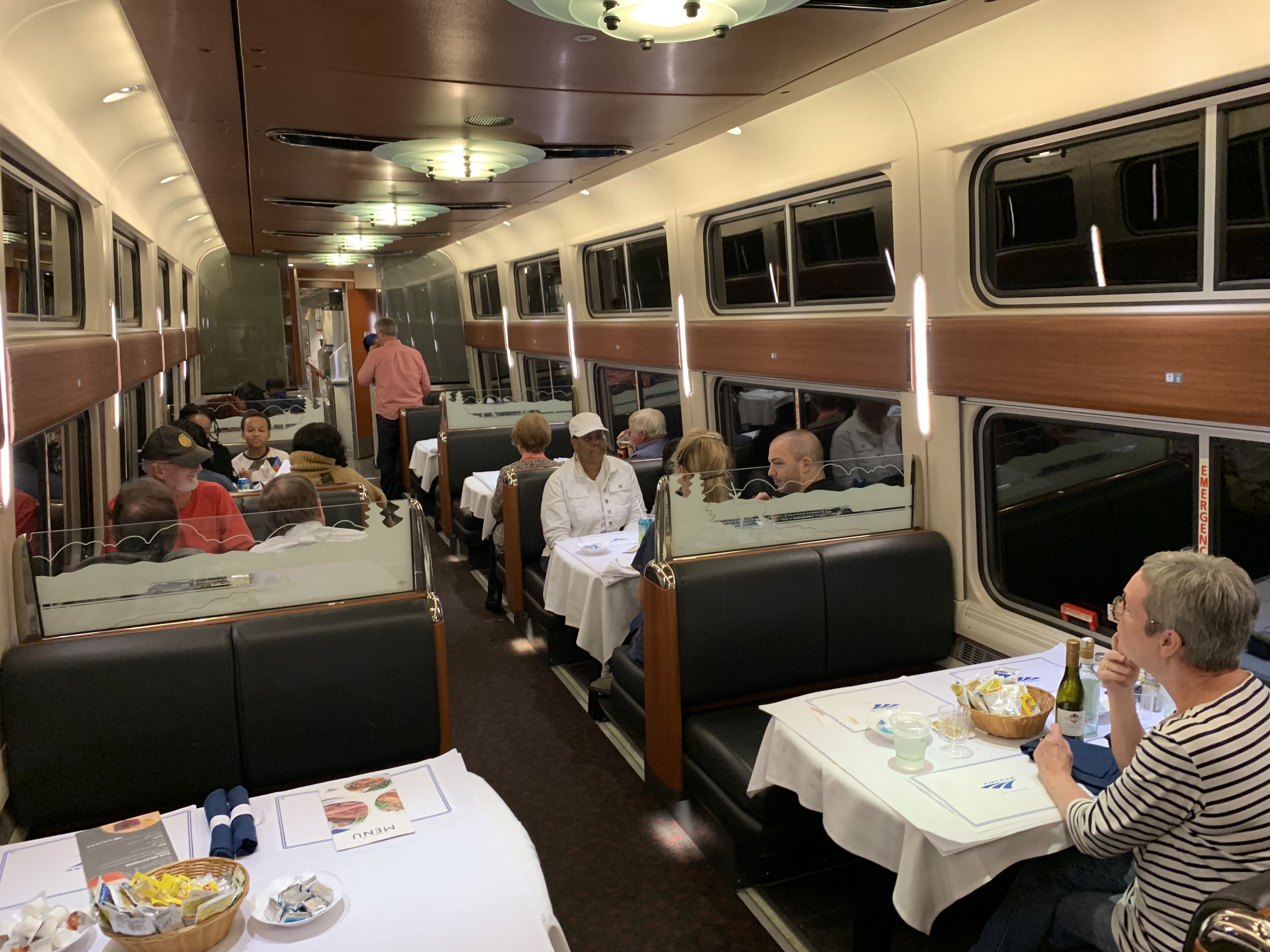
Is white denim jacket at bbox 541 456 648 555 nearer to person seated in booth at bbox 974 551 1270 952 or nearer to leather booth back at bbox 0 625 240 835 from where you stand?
leather booth back at bbox 0 625 240 835

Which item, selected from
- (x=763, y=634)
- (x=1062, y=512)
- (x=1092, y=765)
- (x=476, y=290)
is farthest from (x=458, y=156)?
(x=476, y=290)

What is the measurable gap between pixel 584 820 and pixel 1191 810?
2.16 m

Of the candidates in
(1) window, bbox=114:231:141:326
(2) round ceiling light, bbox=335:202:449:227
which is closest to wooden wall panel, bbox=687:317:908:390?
(2) round ceiling light, bbox=335:202:449:227

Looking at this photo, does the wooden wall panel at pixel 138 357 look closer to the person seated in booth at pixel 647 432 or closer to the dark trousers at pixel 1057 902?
the person seated in booth at pixel 647 432

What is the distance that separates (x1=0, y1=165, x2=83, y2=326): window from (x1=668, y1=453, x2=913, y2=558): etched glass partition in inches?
90.8

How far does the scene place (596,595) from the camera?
400cm

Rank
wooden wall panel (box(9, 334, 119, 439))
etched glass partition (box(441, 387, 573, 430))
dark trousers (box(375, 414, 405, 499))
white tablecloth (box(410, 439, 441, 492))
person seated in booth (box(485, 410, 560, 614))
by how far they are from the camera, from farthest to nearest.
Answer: dark trousers (box(375, 414, 405, 499))
white tablecloth (box(410, 439, 441, 492))
etched glass partition (box(441, 387, 573, 430))
person seated in booth (box(485, 410, 560, 614))
wooden wall panel (box(9, 334, 119, 439))

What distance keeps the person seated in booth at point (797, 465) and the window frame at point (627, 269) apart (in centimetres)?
211

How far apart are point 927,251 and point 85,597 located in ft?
9.63

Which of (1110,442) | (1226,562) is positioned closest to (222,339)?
(1110,442)

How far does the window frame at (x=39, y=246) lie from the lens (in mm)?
3486

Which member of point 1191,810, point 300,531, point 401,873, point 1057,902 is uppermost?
point 300,531

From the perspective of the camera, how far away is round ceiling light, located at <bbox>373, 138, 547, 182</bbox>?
408 cm

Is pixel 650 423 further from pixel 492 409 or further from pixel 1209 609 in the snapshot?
pixel 1209 609
